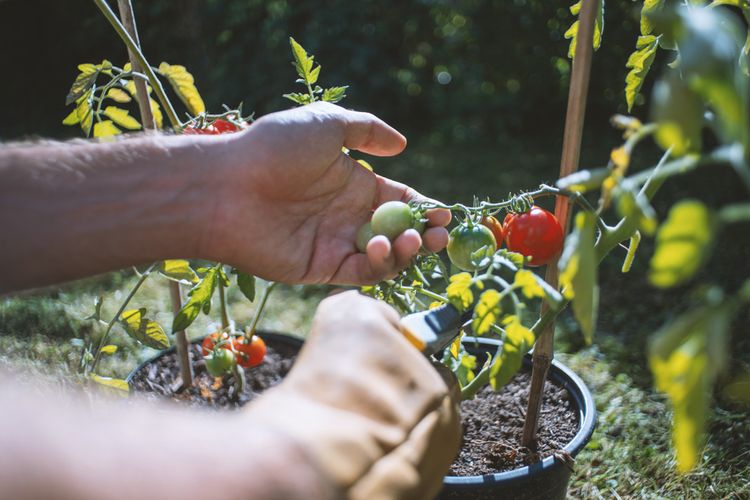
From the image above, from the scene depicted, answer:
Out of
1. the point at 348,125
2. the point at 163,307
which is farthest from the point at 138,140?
the point at 163,307

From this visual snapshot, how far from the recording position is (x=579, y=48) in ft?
3.26

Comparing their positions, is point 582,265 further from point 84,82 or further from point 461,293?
point 84,82

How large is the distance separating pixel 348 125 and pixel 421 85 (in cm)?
361

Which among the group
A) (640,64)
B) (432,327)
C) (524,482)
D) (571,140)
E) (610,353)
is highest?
(640,64)

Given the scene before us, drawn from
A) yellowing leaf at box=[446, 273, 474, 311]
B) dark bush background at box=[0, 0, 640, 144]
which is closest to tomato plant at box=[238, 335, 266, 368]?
yellowing leaf at box=[446, 273, 474, 311]

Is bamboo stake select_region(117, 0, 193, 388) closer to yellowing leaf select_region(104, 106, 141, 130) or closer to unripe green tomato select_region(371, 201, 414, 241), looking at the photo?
yellowing leaf select_region(104, 106, 141, 130)

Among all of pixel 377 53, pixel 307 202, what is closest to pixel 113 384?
pixel 307 202

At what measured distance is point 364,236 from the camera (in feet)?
3.95

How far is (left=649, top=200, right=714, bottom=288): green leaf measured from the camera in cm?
53

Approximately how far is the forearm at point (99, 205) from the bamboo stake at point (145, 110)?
314 millimetres

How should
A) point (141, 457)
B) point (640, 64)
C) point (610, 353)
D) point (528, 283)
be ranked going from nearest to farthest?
point (141, 457)
point (528, 283)
point (640, 64)
point (610, 353)

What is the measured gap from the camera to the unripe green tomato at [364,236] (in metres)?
1.19

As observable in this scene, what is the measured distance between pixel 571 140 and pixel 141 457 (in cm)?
78

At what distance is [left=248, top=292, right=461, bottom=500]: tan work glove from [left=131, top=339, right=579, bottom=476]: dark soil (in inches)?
17.3
